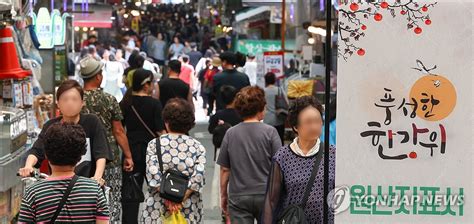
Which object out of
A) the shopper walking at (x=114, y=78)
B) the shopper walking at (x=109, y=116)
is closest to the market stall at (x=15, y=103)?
the shopper walking at (x=109, y=116)

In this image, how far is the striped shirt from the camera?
5332mm

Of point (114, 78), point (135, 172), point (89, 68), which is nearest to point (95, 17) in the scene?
point (114, 78)

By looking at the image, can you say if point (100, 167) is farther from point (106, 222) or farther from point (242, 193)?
point (106, 222)

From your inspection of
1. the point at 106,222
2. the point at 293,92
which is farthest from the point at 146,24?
the point at 106,222

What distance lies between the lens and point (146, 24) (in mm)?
54969

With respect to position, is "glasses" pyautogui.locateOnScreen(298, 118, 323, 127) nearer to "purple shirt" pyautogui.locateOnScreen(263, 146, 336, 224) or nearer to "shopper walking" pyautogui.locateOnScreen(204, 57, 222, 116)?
"purple shirt" pyautogui.locateOnScreen(263, 146, 336, 224)

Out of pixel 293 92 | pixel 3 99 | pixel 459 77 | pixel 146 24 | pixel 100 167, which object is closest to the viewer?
pixel 459 77

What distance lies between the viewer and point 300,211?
5.73 metres

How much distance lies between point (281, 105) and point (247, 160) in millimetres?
6598

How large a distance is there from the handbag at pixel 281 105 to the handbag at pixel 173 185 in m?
6.94

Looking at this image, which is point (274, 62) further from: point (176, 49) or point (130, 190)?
point (176, 49)

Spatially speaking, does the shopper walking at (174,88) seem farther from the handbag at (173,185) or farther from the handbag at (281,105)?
the handbag at (173,185)

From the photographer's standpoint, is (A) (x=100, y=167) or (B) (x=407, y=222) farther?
(A) (x=100, y=167)

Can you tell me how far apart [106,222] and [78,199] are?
21cm
